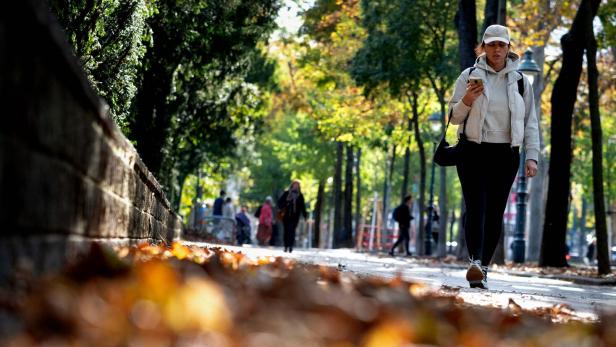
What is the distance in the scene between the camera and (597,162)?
18562 millimetres

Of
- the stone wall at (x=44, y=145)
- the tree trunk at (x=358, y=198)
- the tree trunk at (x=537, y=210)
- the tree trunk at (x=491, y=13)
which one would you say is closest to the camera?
the stone wall at (x=44, y=145)

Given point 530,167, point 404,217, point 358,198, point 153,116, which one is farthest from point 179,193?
point 530,167

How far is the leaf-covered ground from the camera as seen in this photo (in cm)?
285

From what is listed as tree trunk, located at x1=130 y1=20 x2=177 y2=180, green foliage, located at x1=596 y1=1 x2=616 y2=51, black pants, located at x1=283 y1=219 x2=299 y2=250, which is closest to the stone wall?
tree trunk, located at x1=130 y1=20 x2=177 y2=180

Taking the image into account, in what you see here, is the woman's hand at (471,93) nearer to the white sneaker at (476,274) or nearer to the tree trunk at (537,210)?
the white sneaker at (476,274)

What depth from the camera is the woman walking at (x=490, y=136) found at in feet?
32.5

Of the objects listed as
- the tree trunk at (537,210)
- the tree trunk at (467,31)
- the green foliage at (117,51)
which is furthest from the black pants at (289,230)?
the tree trunk at (537,210)

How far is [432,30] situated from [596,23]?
5.45 meters

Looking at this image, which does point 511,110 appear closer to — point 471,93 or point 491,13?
point 471,93

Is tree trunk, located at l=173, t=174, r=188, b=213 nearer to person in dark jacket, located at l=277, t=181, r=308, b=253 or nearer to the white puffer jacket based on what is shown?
person in dark jacket, located at l=277, t=181, r=308, b=253

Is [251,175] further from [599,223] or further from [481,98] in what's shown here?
[481,98]

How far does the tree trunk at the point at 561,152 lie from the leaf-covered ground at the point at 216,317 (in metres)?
17.7

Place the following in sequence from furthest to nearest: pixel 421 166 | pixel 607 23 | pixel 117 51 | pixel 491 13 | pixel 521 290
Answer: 1. pixel 421 166
2. pixel 607 23
3. pixel 491 13
4. pixel 117 51
5. pixel 521 290

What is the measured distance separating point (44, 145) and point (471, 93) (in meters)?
6.32
